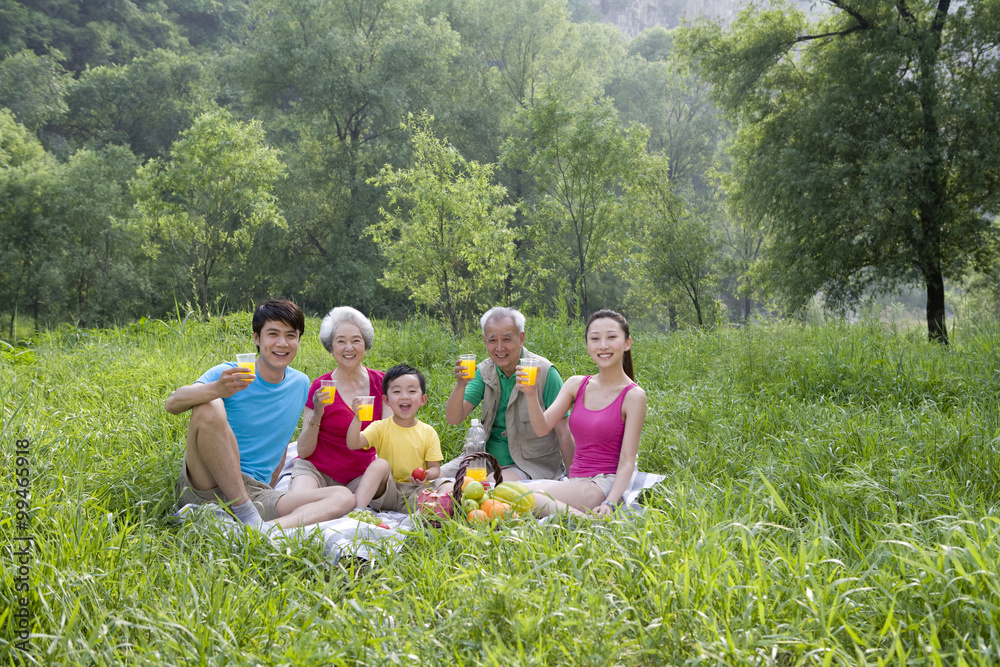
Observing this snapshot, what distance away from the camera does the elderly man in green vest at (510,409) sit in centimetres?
385

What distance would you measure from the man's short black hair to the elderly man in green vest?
1.02m

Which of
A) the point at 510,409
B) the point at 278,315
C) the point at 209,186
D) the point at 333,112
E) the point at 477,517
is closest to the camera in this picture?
the point at 477,517

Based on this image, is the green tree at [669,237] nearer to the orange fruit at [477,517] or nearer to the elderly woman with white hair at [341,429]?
the elderly woman with white hair at [341,429]

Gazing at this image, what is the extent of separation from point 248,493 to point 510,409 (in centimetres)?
158

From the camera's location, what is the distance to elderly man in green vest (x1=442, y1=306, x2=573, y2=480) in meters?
3.85

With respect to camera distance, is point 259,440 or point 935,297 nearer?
point 259,440

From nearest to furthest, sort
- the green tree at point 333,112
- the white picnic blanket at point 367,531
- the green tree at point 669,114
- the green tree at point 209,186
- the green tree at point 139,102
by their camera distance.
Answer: the white picnic blanket at point 367,531, the green tree at point 209,186, the green tree at point 333,112, the green tree at point 139,102, the green tree at point 669,114

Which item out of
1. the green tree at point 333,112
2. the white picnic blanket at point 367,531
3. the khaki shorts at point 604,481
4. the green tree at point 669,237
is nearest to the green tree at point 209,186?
the green tree at point 333,112

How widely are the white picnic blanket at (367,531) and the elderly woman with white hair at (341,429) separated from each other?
8.1 inches

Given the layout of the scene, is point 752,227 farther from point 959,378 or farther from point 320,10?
point 320,10

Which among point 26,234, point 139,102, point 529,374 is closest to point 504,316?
point 529,374

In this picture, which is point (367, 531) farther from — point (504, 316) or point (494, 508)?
point (504, 316)

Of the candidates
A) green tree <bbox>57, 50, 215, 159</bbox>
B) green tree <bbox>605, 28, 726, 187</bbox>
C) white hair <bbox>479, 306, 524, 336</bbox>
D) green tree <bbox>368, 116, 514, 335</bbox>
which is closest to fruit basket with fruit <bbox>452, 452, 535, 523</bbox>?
white hair <bbox>479, 306, 524, 336</bbox>

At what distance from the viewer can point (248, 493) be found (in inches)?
131
